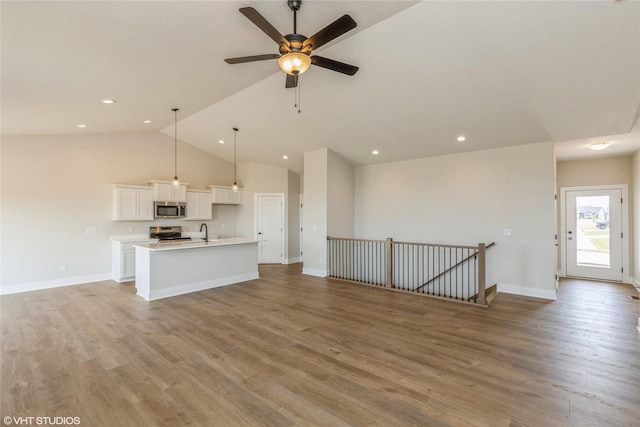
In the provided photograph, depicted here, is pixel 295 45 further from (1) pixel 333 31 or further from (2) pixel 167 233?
(2) pixel 167 233

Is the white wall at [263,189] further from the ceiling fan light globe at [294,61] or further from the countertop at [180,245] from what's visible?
the ceiling fan light globe at [294,61]

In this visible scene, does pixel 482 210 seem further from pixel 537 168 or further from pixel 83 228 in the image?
pixel 83 228

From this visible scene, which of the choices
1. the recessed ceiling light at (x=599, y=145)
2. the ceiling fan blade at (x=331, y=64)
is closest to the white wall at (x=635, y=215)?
the recessed ceiling light at (x=599, y=145)

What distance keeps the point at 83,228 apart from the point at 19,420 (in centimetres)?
537

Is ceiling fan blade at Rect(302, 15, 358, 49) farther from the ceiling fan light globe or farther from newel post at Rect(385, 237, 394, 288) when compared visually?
newel post at Rect(385, 237, 394, 288)

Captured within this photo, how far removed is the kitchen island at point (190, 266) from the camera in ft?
16.8

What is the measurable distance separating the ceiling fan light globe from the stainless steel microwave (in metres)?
5.86

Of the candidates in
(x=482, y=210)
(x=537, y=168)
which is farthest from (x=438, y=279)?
(x=537, y=168)

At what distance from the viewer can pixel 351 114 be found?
208 inches

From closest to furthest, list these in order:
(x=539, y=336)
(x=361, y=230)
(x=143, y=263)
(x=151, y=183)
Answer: (x=539, y=336) → (x=143, y=263) → (x=151, y=183) → (x=361, y=230)

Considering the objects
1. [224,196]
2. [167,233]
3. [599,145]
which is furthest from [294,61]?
[224,196]

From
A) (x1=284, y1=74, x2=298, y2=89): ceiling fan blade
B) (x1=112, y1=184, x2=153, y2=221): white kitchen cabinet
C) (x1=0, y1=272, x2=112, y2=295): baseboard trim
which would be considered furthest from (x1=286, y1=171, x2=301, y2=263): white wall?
(x1=284, y1=74, x2=298, y2=89): ceiling fan blade
